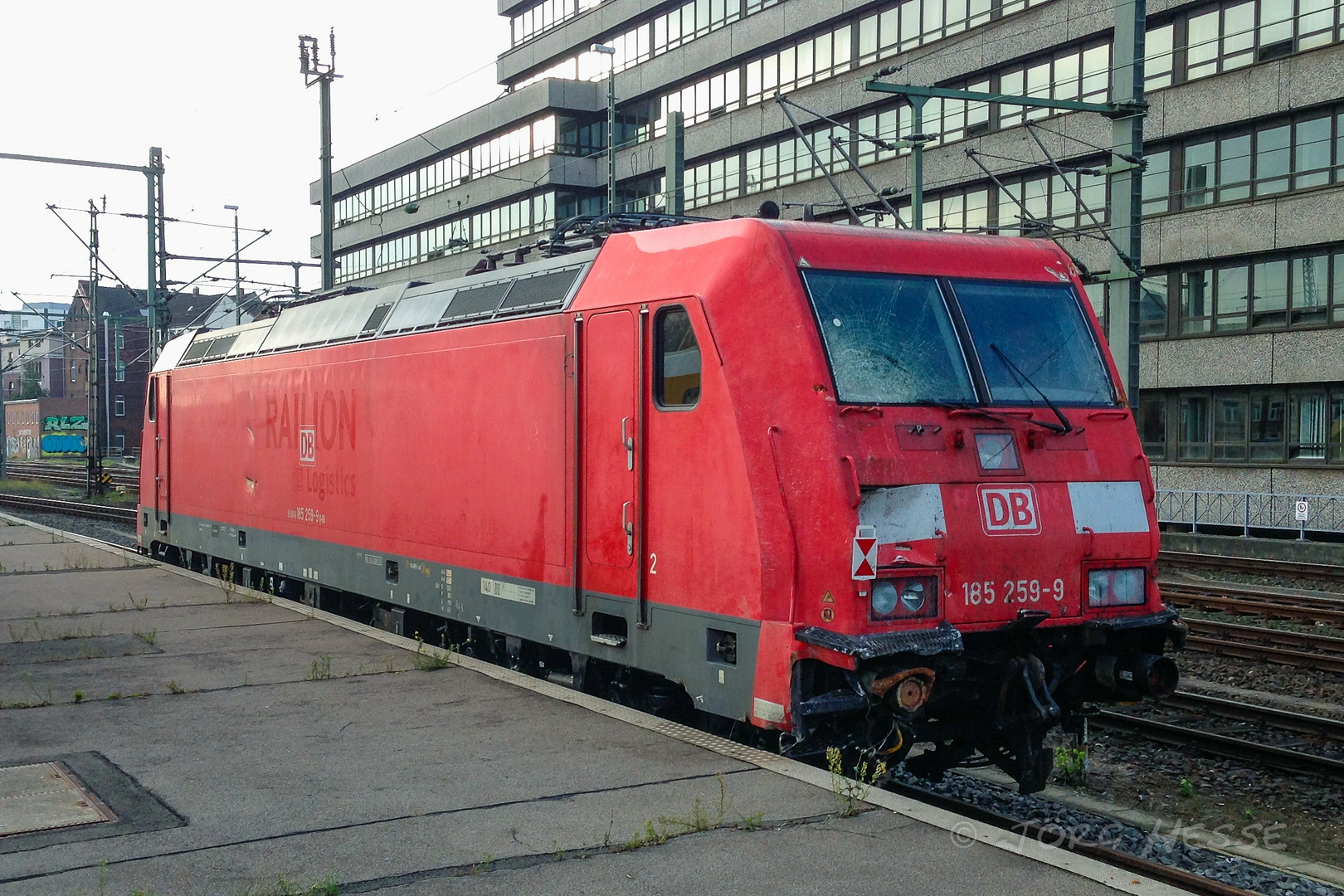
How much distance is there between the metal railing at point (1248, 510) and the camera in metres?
26.8

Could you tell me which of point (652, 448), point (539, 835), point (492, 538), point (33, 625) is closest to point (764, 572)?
point (652, 448)

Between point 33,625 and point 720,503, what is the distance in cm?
822

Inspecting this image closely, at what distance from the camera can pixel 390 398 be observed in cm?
1161

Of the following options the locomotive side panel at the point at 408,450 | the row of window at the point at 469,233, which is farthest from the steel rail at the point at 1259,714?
the row of window at the point at 469,233

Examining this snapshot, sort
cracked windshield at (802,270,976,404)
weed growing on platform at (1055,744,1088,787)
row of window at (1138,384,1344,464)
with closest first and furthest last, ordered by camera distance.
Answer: cracked windshield at (802,270,976,404) → weed growing on platform at (1055,744,1088,787) → row of window at (1138,384,1344,464)

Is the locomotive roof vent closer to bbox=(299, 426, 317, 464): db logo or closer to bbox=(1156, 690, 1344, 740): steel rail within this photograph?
bbox=(299, 426, 317, 464): db logo

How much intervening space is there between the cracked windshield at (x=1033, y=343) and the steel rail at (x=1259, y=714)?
2824 mm

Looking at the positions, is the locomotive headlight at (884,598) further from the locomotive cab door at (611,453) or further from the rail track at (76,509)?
the rail track at (76,509)

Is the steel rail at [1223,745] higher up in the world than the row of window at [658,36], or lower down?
lower down

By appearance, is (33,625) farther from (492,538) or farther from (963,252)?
(963,252)

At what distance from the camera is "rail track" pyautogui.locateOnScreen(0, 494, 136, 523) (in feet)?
109

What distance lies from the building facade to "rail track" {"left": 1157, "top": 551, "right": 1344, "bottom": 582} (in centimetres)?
638

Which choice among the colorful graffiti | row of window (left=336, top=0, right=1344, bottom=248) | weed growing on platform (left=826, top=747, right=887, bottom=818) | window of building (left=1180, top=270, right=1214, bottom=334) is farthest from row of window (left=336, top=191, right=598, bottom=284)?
weed growing on platform (left=826, top=747, right=887, bottom=818)

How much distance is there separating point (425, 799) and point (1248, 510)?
25.0 metres
